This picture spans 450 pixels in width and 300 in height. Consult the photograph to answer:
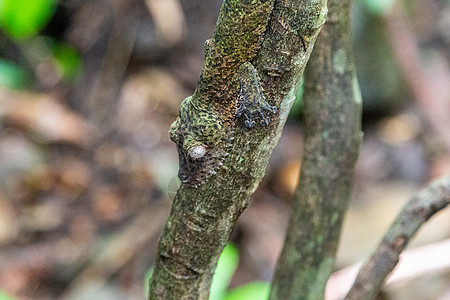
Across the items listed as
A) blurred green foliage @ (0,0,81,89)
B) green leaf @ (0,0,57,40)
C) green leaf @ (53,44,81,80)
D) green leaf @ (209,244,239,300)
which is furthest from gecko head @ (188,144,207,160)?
green leaf @ (53,44,81,80)

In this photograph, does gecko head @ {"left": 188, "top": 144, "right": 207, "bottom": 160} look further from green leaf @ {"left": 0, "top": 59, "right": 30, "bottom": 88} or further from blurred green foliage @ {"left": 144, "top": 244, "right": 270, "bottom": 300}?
green leaf @ {"left": 0, "top": 59, "right": 30, "bottom": 88}

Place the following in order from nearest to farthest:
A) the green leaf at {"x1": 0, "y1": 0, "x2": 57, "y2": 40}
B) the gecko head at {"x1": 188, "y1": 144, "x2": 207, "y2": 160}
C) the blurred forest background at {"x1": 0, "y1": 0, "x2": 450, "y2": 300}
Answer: the gecko head at {"x1": 188, "y1": 144, "x2": 207, "y2": 160}
the blurred forest background at {"x1": 0, "y1": 0, "x2": 450, "y2": 300}
the green leaf at {"x1": 0, "y1": 0, "x2": 57, "y2": 40}

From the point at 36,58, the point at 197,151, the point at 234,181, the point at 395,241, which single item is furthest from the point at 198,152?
the point at 36,58

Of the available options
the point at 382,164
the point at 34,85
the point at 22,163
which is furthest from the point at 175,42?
the point at 382,164

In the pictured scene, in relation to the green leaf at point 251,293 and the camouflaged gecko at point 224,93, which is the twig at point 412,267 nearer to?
the green leaf at point 251,293

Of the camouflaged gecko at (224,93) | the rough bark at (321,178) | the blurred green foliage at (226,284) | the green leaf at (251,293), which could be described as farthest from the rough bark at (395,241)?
the green leaf at (251,293)
